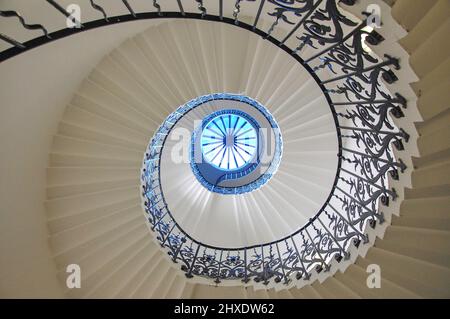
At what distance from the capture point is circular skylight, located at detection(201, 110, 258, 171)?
40.8ft

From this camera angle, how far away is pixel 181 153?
9875 mm

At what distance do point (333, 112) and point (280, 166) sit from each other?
507 centimetres

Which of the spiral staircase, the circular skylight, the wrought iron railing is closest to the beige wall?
the spiral staircase

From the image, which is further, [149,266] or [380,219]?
[149,266]

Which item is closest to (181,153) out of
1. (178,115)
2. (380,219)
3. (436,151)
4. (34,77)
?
(178,115)

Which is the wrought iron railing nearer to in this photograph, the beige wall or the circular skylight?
the beige wall

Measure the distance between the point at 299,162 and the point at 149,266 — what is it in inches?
190

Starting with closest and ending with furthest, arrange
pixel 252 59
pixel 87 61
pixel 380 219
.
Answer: pixel 380 219 < pixel 87 61 < pixel 252 59

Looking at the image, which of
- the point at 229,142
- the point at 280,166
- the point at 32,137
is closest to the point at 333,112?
the point at 32,137

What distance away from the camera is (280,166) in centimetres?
902

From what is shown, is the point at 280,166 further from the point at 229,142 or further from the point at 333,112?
the point at 333,112

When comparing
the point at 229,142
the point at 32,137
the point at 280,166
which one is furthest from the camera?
the point at 229,142

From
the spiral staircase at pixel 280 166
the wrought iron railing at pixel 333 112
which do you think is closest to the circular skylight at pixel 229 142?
the spiral staircase at pixel 280 166
